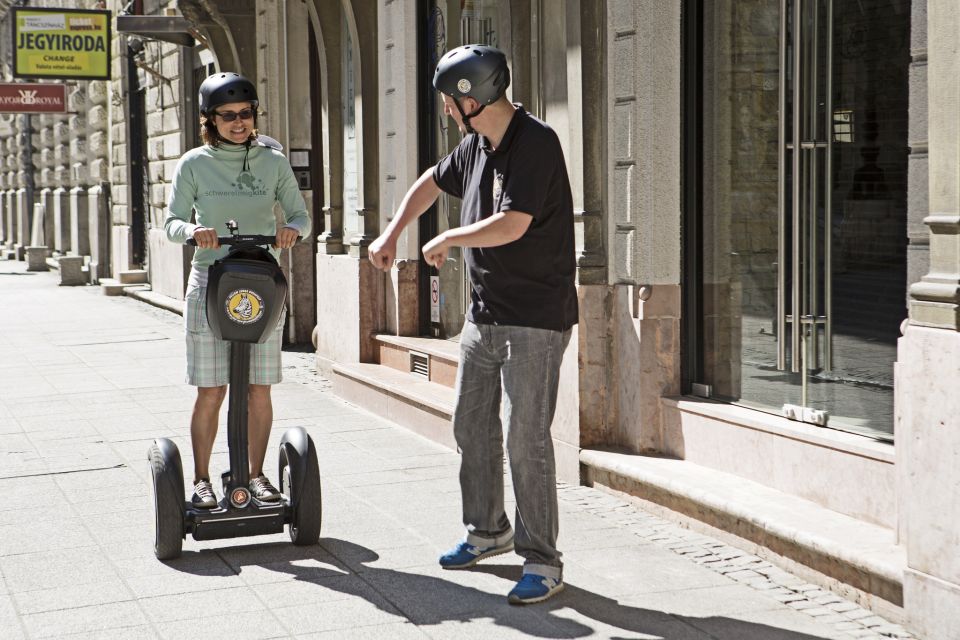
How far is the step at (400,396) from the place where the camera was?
316 inches

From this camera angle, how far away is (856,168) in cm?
Result: 543

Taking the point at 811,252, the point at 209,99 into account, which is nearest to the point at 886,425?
the point at 811,252

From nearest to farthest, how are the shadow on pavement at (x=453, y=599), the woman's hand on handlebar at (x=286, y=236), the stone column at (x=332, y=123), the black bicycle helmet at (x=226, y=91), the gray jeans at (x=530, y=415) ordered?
1. the shadow on pavement at (x=453, y=599)
2. the gray jeans at (x=530, y=415)
3. the woman's hand on handlebar at (x=286, y=236)
4. the black bicycle helmet at (x=226, y=91)
5. the stone column at (x=332, y=123)

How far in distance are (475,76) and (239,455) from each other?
5.77ft

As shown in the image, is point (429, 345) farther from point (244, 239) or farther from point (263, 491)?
point (244, 239)

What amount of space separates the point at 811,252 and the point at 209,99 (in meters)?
2.57

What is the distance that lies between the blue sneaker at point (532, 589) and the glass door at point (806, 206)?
1.45m

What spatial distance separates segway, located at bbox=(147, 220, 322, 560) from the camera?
201 inches

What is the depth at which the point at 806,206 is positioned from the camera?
18.8 ft

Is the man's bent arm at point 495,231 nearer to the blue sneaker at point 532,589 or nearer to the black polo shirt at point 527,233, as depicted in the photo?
the black polo shirt at point 527,233

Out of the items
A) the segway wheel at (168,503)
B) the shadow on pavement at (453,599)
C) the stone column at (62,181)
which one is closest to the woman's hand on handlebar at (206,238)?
the segway wheel at (168,503)

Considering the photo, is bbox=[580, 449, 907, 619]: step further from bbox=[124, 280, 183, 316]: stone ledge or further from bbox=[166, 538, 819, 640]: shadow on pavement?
bbox=[124, 280, 183, 316]: stone ledge

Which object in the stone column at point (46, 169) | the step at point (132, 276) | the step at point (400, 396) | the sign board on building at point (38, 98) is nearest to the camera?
the step at point (400, 396)

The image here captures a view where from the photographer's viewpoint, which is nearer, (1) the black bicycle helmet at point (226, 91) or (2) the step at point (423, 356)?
(1) the black bicycle helmet at point (226, 91)
